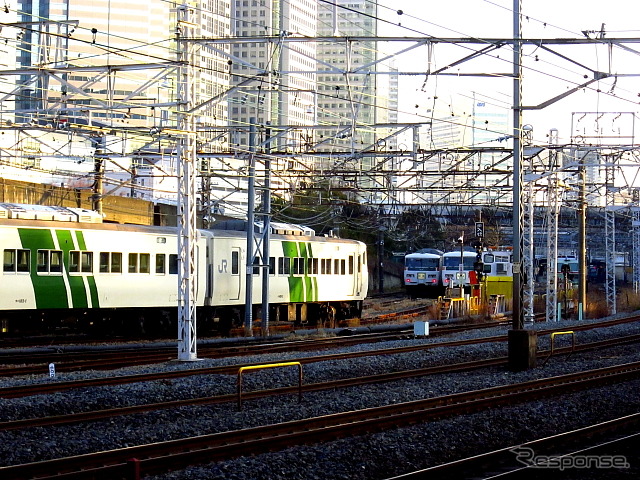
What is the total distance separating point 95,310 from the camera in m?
25.0

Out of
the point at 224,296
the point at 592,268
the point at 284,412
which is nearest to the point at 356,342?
the point at 224,296

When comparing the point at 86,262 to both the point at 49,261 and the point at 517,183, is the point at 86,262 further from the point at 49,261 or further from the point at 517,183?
the point at 517,183

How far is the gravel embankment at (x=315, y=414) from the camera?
9.75 m

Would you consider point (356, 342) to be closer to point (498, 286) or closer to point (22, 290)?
point (22, 290)

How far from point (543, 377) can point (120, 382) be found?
7.85 meters

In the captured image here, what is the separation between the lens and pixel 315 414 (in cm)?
1318

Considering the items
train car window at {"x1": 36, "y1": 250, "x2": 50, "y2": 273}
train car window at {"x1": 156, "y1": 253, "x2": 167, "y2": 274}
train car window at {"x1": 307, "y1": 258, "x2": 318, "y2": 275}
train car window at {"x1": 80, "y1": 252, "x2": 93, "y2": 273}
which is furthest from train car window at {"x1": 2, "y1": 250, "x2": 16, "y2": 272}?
train car window at {"x1": 307, "y1": 258, "x2": 318, "y2": 275}

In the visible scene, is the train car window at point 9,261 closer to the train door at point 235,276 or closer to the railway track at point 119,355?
the railway track at point 119,355

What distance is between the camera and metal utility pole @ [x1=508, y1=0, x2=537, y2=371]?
713 inches

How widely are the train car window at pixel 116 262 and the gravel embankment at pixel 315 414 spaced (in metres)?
6.40

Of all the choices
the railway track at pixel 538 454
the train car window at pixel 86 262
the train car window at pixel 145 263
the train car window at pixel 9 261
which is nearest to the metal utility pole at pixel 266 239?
the train car window at pixel 145 263

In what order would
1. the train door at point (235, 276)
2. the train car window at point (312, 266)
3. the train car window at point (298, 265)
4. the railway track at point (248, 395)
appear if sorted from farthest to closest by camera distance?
the train car window at point (312, 266), the train car window at point (298, 265), the train door at point (235, 276), the railway track at point (248, 395)

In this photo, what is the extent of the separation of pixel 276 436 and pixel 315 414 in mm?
2221

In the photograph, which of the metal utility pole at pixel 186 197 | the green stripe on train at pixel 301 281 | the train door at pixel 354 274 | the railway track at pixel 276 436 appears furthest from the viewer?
the train door at pixel 354 274
